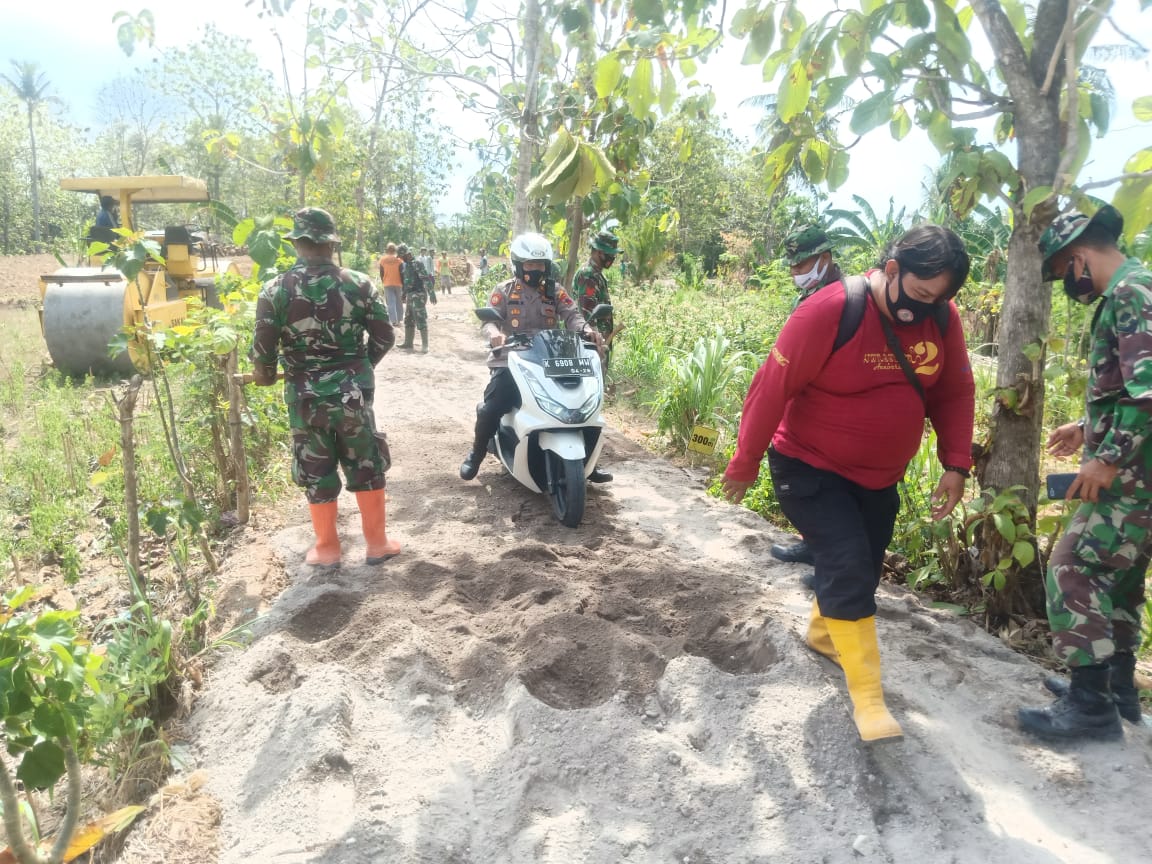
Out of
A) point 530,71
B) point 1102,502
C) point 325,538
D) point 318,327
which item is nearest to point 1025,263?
point 1102,502

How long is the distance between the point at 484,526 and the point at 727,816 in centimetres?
266

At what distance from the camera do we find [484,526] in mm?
4703

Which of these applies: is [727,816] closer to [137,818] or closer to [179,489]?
[137,818]

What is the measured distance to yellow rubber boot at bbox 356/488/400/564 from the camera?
4074mm

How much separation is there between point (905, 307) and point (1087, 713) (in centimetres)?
145

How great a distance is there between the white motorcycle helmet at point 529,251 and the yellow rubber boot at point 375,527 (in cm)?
182

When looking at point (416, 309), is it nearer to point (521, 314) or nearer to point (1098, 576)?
point (521, 314)

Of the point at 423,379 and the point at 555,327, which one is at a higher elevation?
the point at 555,327

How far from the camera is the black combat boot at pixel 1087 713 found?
8.47ft

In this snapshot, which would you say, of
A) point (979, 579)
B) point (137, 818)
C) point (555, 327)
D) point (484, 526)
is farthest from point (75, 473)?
point (979, 579)

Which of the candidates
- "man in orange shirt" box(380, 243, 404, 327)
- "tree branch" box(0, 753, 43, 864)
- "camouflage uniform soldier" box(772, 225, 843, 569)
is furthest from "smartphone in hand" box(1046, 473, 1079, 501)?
"man in orange shirt" box(380, 243, 404, 327)

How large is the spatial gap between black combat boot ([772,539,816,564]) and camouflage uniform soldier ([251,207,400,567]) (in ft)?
6.83

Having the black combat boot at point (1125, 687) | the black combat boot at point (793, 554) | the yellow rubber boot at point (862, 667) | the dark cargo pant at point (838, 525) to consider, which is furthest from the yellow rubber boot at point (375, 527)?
the black combat boot at point (1125, 687)

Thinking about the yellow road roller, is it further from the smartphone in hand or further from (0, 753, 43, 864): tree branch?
the smartphone in hand
